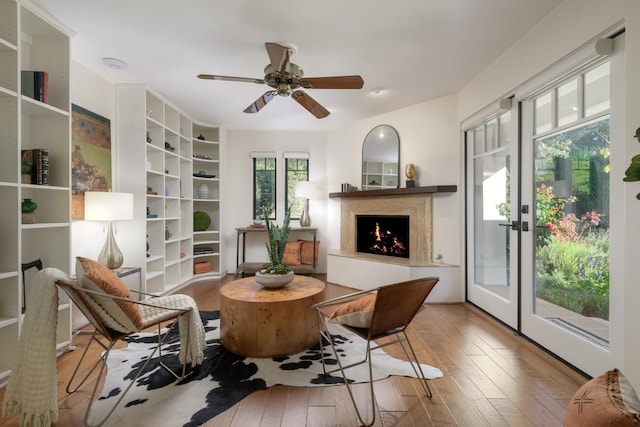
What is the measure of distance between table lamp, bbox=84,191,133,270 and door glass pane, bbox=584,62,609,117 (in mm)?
3813

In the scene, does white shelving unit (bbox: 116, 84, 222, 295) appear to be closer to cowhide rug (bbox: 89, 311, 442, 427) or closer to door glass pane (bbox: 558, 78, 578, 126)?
cowhide rug (bbox: 89, 311, 442, 427)

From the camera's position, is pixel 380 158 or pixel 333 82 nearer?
pixel 333 82

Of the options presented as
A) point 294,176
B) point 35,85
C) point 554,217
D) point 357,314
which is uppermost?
point 35,85

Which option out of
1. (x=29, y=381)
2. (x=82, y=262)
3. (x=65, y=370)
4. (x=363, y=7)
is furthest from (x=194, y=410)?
(x=363, y=7)

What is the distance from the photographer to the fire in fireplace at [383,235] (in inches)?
178

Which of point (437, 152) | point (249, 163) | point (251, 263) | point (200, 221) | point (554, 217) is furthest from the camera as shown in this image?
point (249, 163)

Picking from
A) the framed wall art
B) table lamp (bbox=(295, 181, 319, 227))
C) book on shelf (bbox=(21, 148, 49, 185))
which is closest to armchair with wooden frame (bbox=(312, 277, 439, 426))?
book on shelf (bbox=(21, 148, 49, 185))

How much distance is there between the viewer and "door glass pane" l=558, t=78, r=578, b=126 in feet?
7.32

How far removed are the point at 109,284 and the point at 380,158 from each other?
387 centimetres

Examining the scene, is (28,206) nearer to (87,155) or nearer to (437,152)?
(87,155)

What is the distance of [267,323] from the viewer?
226 centimetres

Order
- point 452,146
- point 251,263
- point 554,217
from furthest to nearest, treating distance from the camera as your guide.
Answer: point 251,263 < point 452,146 < point 554,217

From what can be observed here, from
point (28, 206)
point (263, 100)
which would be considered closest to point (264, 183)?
point (263, 100)

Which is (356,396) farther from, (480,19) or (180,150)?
(180,150)
